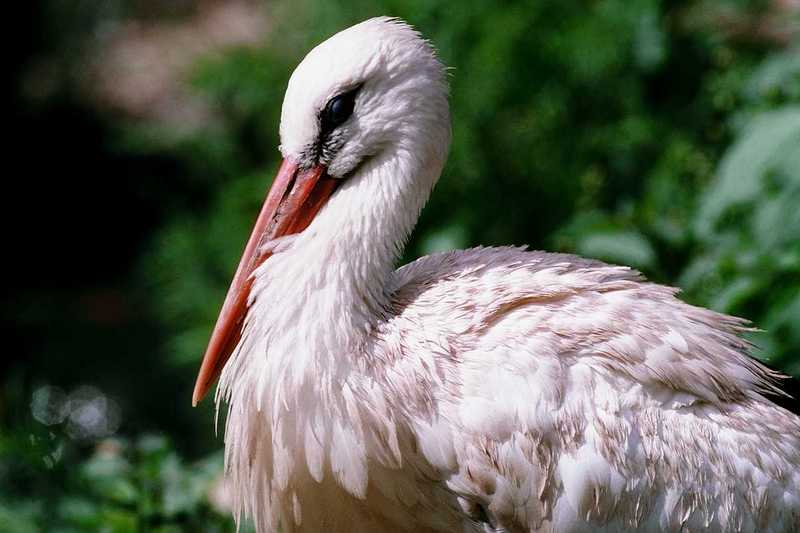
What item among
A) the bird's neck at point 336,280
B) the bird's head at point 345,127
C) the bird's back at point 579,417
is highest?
→ the bird's head at point 345,127

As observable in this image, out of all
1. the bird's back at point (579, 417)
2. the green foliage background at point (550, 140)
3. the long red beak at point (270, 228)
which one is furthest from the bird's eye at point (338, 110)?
the green foliage background at point (550, 140)

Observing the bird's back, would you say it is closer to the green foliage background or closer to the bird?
the bird

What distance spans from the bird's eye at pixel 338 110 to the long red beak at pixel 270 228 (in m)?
0.11

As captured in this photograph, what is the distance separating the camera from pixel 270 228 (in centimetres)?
240

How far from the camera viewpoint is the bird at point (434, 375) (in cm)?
213

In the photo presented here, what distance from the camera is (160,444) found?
2664 millimetres

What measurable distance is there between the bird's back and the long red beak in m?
0.34

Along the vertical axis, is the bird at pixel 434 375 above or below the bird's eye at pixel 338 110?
below

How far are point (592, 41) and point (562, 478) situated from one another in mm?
3197

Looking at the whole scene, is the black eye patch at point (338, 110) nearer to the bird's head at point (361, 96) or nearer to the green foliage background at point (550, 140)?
the bird's head at point (361, 96)

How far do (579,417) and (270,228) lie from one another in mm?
792

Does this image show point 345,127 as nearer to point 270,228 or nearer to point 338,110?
point 338,110

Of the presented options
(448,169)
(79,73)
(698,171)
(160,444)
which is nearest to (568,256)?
(160,444)

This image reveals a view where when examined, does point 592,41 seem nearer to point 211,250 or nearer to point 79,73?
point 211,250
